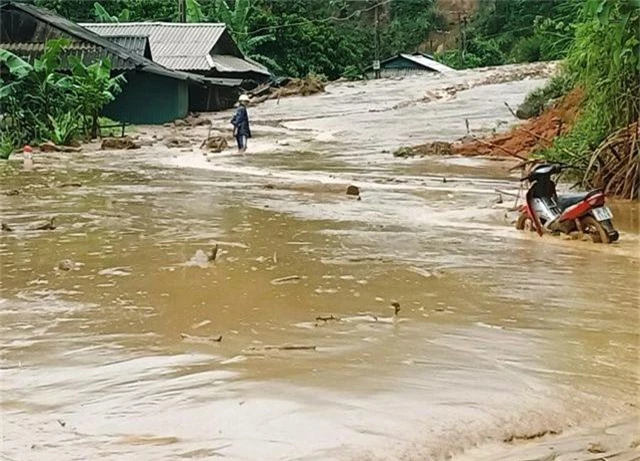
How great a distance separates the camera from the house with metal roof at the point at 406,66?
167 ft

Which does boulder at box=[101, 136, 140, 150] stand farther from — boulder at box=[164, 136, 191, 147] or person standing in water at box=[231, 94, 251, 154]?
person standing in water at box=[231, 94, 251, 154]

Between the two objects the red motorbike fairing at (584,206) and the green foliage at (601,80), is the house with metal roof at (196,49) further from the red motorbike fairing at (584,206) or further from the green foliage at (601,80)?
the red motorbike fairing at (584,206)

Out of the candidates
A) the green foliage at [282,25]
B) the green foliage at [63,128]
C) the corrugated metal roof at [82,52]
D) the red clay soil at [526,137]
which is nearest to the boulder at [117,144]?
the green foliage at [63,128]

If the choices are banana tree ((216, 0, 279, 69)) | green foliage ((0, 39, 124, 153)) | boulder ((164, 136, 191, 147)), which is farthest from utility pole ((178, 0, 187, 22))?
boulder ((164, 136, 191, 147))

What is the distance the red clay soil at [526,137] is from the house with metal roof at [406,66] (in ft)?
83.9

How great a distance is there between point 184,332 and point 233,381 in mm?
1289

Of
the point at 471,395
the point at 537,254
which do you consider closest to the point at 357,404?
the point at 471,395

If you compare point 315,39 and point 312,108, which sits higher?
point 315,39

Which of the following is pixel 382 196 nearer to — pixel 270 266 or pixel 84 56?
pixel 270 266

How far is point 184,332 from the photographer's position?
6.28 m

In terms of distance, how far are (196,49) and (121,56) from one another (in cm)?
888

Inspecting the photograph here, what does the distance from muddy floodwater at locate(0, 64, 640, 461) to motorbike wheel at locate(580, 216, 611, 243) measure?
0.15 metres

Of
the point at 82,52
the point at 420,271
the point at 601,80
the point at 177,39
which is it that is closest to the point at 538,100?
the point at 601,80

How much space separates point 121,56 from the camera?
3156 cm
